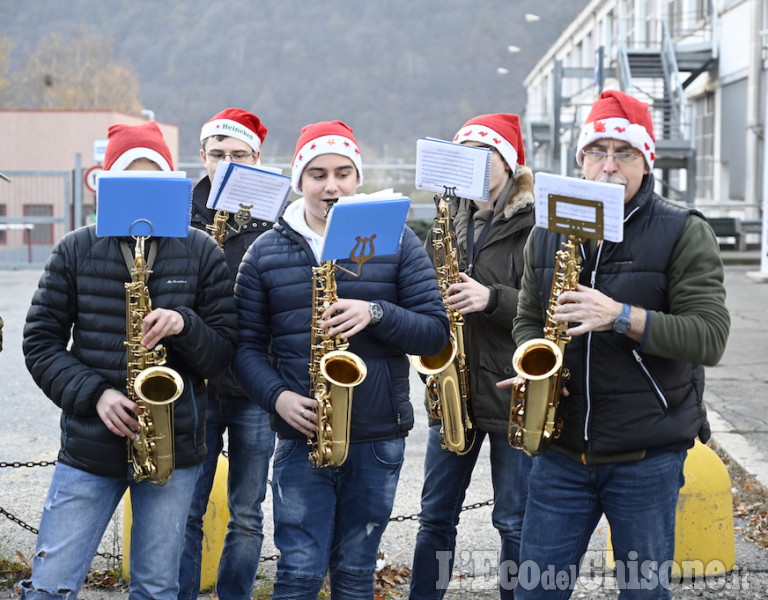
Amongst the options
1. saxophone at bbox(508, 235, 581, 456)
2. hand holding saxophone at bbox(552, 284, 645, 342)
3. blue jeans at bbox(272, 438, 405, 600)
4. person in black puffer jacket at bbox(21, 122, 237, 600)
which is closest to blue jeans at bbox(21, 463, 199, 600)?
person in black puffer jacket at bbox(21, 122, 237, 600)

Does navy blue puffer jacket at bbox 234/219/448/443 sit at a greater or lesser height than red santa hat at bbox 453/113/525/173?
lesser

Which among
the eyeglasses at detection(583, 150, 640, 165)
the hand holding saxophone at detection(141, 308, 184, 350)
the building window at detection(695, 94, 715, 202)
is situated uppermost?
the building window at detection(695, 94, 715, 202)

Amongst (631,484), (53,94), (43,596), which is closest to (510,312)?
(631,484)

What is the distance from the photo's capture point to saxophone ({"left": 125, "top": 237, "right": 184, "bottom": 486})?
129 inches

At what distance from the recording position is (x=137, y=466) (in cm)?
332

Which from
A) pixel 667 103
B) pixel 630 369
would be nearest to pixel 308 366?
pixel 630 369

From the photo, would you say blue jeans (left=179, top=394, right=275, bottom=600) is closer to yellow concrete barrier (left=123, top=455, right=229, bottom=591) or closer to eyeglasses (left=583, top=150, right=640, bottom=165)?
yellow concrete barrier (left=123, top=455, right=229, bottom=591)

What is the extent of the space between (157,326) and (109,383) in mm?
311

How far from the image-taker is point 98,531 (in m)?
3.36

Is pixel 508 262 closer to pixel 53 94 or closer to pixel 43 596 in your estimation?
pixel 43 596

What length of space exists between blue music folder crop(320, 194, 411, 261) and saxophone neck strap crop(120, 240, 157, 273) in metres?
0.59

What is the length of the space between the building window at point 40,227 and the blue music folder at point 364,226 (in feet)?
97.1

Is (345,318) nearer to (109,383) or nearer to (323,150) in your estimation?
(323,150)

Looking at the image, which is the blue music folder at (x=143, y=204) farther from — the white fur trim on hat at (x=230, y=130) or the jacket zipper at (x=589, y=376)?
the jacket zipper at (x=589, y=376)
